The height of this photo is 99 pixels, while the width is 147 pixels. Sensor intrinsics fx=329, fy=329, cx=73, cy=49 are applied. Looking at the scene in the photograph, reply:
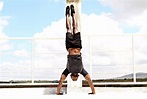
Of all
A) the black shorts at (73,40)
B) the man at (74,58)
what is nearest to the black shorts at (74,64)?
the man at (74,58)

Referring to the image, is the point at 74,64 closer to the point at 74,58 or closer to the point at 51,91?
the point at 74,58

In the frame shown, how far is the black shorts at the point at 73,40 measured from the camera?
6.64 meters

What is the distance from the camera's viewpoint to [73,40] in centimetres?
666

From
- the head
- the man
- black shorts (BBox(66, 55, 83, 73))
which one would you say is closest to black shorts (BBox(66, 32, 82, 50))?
the man

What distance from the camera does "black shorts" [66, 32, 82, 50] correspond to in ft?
21.8

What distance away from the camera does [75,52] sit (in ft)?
21.7

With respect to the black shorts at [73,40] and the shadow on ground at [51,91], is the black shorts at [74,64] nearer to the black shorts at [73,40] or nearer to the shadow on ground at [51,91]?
the black shorts at [73,40]

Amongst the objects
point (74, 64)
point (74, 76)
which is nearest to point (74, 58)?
point (74, 64)

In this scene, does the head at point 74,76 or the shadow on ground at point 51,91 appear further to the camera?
the shadow on ground at point 51,91

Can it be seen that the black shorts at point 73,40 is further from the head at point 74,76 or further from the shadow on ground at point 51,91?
the shadow on ground at point 51,91

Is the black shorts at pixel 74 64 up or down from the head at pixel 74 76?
up

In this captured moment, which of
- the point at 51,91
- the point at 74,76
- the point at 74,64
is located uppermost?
the point at 74,64

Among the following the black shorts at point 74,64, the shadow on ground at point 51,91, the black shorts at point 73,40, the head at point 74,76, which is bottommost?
the shadow on ground at point 51,91

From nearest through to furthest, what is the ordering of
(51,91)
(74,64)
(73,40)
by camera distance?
1. (74,64)
2. (73,40)
3. (51,91)
